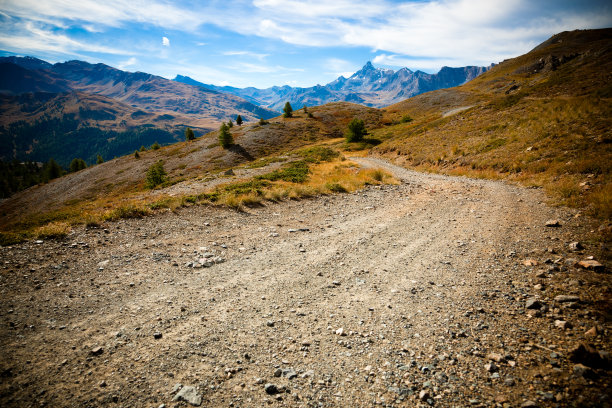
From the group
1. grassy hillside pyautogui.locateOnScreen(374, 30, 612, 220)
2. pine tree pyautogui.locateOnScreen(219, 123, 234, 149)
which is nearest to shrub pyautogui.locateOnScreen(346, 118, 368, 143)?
grassy hillside pyautogui.locateOnScreen(374, 30, 612, 220)

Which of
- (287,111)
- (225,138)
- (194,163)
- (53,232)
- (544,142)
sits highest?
(287,111)

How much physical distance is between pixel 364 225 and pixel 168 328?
820cm

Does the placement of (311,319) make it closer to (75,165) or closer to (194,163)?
(194,163)

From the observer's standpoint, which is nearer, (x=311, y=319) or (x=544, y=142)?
(x=311, y=319)

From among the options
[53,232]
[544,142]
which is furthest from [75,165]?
[544,142]

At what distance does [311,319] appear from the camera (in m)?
5.59

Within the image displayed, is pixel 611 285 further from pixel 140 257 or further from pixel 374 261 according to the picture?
pixel 140 257

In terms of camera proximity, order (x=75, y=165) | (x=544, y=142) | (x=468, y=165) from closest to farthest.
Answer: (x=544, y=142)
(x=468, y=165)
(x=75, y=165)

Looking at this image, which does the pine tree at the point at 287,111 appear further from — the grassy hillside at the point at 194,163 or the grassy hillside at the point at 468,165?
the grassy hillside at the point at 468,165

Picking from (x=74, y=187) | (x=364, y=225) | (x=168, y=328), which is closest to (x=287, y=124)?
(x=74, y=187)

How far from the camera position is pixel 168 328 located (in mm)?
5277

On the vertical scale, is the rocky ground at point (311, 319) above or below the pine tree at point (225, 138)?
below

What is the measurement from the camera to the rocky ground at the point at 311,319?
3.96 metres

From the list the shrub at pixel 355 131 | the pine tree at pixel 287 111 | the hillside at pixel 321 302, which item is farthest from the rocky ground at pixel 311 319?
the pine tree at pixel 287 111
